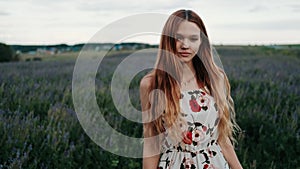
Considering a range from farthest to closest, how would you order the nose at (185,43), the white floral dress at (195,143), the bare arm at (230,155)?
the bare arm at (230,155) < the white floral dress at (195,143) < the nose at (185,43)

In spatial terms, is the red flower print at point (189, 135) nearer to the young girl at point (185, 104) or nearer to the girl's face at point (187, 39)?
the young girl at point (185, 104)

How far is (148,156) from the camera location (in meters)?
2.22

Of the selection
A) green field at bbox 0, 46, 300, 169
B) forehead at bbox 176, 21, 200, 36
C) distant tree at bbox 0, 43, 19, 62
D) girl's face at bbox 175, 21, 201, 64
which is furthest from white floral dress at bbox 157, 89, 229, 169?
distant tree at bbox 0, 43, 19, 62

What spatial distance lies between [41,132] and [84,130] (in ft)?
1.54

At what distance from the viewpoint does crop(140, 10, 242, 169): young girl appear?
216cm

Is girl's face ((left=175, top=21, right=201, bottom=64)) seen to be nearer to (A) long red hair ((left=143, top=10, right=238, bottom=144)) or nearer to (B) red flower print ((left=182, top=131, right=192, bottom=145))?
(A) long red hair ((left=143, top=10, right=238, bottom=144))

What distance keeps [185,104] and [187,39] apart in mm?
381

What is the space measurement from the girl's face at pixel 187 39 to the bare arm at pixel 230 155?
61 cm

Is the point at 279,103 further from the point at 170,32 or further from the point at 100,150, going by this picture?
the point at 170,32

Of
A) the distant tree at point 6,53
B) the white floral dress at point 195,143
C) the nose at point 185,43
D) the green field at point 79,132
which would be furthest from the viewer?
the distant tree at point 6,53

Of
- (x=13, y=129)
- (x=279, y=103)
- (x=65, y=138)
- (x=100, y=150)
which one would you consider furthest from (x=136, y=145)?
(x=279, y=103)

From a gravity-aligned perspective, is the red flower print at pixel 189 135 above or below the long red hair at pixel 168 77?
below

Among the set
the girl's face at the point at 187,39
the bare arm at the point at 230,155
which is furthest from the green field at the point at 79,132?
the girl's face at the point at 187,39

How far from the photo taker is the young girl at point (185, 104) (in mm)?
2160
